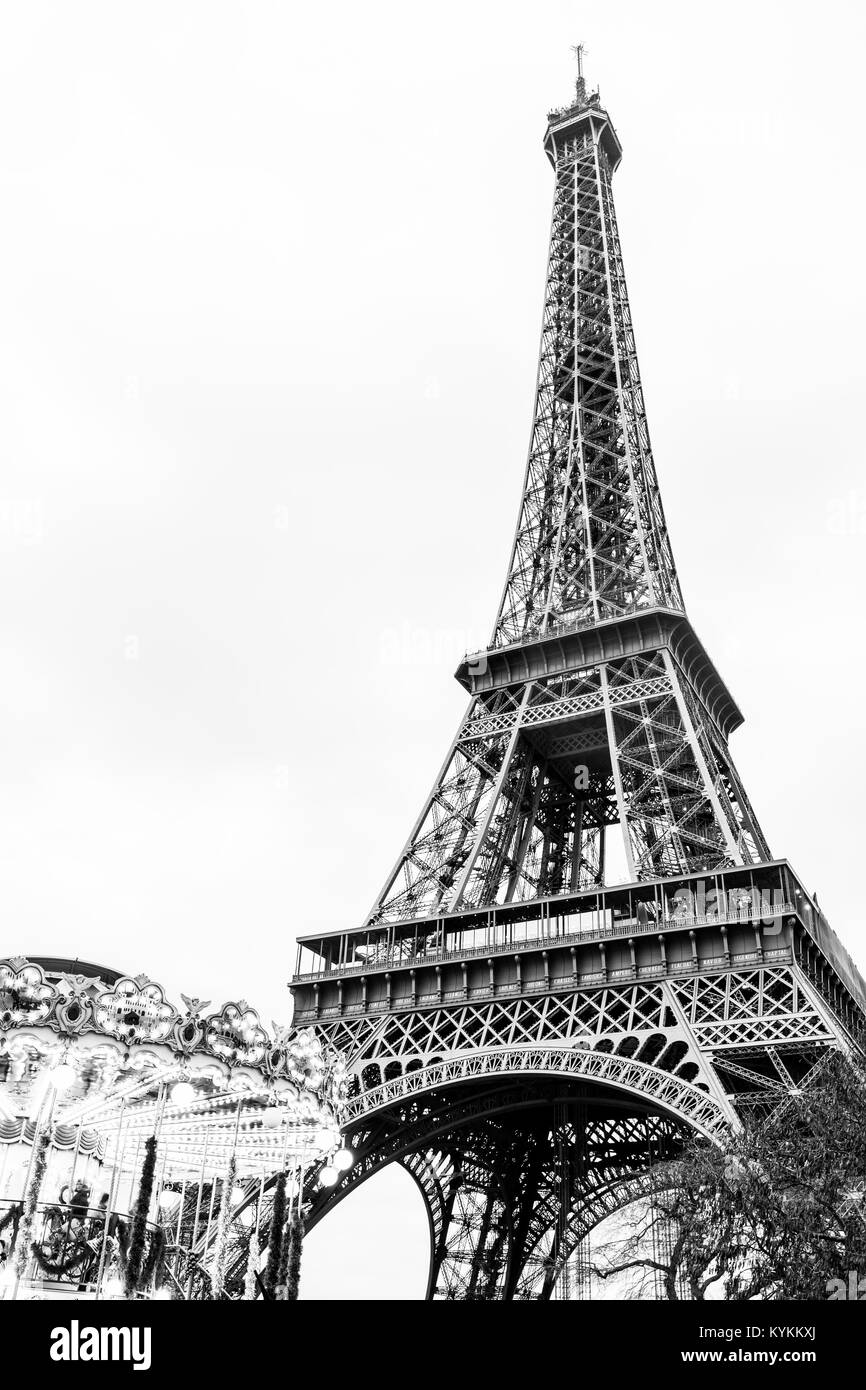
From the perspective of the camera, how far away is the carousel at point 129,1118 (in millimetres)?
19734

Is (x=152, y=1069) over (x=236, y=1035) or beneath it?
beneath

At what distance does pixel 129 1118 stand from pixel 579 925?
49.7ft

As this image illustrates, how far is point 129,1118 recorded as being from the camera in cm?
2467

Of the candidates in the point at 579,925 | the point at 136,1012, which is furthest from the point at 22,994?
the point at 579,925

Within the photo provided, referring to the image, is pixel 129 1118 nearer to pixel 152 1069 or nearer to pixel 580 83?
pixel 152 1069

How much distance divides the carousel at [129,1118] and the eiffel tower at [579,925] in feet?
29.8

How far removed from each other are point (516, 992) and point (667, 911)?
4.73 m

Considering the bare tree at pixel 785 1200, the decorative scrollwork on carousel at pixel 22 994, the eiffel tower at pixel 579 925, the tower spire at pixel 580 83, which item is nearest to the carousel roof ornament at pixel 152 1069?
the decorative scrollwork on carousel at pixel 22 994

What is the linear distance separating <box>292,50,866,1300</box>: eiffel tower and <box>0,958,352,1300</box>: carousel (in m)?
9.09

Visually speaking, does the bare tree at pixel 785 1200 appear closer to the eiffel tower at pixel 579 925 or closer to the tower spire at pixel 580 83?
the eiffel tower at pixel 579 925

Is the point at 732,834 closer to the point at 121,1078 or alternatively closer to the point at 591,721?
the point at 591,721

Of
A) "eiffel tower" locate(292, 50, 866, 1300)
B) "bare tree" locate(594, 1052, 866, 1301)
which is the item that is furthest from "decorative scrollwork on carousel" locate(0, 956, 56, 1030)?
"eiffel tower" locate(292, 50, 866, 1300)
